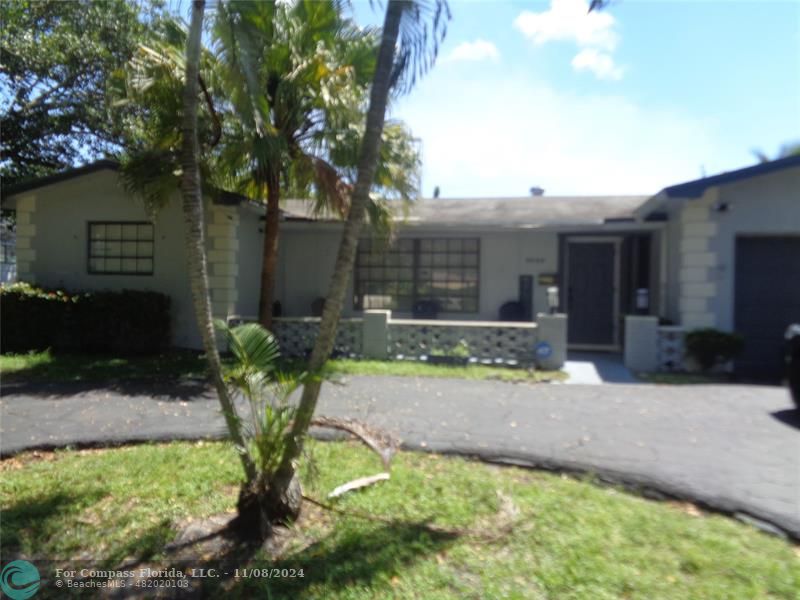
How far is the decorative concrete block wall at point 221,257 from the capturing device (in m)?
11.4

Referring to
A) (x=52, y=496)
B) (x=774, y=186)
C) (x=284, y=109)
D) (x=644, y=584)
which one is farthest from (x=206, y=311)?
(x=774, y=186)

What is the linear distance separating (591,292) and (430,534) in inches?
398

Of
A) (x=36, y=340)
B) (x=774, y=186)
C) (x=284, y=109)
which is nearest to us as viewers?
(x=284, y=109)

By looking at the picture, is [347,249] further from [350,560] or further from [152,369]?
[152,369]

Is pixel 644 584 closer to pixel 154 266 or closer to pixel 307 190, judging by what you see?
pixel 307 190

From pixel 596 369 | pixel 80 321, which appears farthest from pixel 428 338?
pixel 80 321

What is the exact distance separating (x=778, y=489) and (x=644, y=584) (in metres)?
2.07

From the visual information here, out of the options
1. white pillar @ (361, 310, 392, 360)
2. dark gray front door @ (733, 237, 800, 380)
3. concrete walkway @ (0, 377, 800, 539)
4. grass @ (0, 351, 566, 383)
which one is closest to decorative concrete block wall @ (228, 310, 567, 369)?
white pillar @ (361, 310, 392, 360)

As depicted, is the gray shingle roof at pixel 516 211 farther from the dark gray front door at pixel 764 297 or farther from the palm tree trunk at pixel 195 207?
the palm tree trunk at pixel 195 207


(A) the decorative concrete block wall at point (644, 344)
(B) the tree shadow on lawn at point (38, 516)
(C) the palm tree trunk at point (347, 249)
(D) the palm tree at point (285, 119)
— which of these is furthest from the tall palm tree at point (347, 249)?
(A) the decorative concrete block wall at point (644, 344)

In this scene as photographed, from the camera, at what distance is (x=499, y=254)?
523 inches

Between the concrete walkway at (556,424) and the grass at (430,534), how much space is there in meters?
0.45

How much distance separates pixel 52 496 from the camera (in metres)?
4.51

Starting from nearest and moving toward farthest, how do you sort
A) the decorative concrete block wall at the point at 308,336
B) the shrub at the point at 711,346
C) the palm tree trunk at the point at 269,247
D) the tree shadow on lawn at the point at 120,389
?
the tree shadow on lawn at the point at 120,389
the shrub at the point at 711,346
the palm tree trunk at the point at 269,247
the decorative concrete block wall at the point at 308,336
